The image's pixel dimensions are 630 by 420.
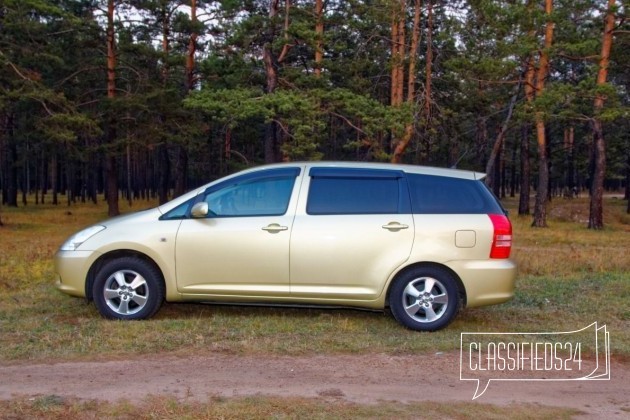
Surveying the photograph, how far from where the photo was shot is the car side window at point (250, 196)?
681 centimetres

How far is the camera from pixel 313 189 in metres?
6.80

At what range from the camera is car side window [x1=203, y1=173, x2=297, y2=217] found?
6.81 metres

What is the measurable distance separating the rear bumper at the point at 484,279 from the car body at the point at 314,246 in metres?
0.01

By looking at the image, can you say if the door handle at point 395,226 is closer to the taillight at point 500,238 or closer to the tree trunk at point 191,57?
the taillight at point 500,238

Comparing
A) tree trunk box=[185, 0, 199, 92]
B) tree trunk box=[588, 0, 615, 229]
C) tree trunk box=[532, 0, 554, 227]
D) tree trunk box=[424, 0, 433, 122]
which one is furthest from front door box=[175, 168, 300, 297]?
tree trunk box=[185, 0, 199, 92]

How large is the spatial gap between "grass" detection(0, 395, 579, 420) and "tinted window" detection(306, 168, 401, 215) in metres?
2.62

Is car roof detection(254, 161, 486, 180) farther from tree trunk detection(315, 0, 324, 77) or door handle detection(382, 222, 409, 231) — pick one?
tree trunk detection(315, 0, 324, 77)

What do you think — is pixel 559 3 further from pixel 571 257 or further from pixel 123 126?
pixel 123 126

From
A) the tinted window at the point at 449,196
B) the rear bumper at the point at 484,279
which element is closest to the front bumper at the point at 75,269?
the tinted window at the point at 449,196

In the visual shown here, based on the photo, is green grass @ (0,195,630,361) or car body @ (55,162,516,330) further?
car body @ (55,162,516,330)

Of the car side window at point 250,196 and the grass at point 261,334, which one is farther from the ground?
the car side window at point 250,196

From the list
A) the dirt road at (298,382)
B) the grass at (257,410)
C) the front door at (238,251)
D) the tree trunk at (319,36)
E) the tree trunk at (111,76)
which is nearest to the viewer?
the grass at (257,410)

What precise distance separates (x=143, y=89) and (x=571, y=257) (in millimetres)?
23686

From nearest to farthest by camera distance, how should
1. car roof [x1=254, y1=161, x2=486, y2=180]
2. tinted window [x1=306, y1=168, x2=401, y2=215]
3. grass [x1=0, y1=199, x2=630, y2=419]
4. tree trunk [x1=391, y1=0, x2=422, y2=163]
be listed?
grass [x1=0, y1=199, x2=630, y2=419], tinted window [x1=306, y1=168, x2=401, y2=215], car roof [x1=254, y1=161, x2=486, y2=180], tree trunk [x1=391, y1=0, x2=422, y2=163]
